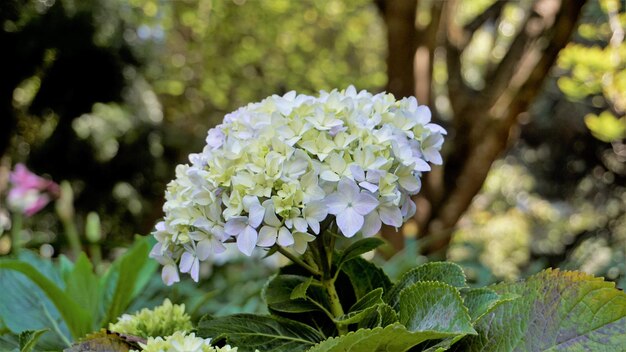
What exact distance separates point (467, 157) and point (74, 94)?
188 cm

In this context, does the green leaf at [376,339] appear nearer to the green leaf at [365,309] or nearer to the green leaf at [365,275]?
the green leaf at [365,309]

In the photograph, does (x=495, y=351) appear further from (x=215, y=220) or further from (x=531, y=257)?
(x=531, y=257)

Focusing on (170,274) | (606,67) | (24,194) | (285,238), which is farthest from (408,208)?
(606,67)

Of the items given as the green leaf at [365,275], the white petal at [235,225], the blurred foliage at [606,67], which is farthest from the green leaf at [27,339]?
the blurred foliage at [606,67]

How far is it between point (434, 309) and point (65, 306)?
52cm

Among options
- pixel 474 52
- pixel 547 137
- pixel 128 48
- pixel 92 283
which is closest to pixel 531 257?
pixel 547 137

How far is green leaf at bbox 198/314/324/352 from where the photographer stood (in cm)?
57

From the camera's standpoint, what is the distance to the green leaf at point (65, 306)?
0.75 m

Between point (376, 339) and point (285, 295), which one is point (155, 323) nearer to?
point (285, 295)

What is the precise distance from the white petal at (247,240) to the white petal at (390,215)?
116 millimetres

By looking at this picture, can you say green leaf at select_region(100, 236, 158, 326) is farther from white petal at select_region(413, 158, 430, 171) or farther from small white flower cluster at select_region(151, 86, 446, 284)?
white petal at select_region(413, 158, 430, 171)

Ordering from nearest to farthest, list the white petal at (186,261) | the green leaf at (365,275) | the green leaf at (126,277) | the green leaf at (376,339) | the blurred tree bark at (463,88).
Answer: the green leaf at (376,339) < the white petal at (186,261) < the green leaf at (365,275) < the green leaf at (126,277) < the blurred tree bark at (463,88)

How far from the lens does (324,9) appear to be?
471cm

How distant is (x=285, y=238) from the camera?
0.51 meters
